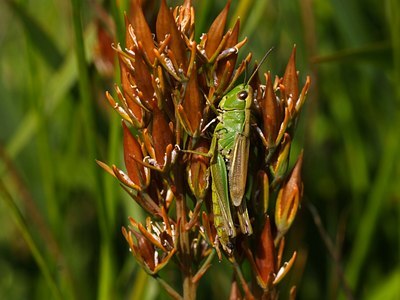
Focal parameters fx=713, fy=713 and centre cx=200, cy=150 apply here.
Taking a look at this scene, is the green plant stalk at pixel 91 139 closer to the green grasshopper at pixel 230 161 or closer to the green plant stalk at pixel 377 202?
the green grasshopper at pixel 230 161

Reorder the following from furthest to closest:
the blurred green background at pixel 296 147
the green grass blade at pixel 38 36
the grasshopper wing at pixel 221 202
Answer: the green grass blade at pixel 38 36
the blurred green background at pixel 296 147
the grasshopper wing at pixel 221 202

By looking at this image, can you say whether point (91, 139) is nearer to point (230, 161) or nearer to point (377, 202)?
point (230, 161)

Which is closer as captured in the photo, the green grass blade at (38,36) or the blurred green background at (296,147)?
the blurred green background at (296,147)

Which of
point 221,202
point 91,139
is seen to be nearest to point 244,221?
point 221,202

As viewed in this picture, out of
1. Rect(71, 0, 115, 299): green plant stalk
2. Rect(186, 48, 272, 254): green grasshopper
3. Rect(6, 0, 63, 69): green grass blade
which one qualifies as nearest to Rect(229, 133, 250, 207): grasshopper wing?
Rect(186, 48, 272, 254): green grasshopper

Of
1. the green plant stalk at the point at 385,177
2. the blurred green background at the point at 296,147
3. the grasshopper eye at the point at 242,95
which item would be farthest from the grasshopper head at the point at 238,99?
the green plant stalk at the point at 385,177

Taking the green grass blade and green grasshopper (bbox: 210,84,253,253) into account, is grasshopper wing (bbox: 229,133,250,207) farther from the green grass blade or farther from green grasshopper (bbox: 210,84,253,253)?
the green grass blade
